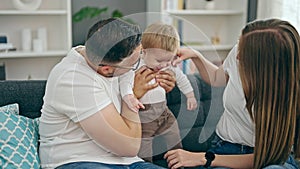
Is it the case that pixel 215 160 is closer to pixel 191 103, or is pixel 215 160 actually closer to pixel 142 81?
pixel 191 103

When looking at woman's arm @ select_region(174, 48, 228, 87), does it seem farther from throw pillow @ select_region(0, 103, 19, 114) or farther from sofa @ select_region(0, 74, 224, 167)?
throw pillow @ select_region(0, 103, 19, 114)

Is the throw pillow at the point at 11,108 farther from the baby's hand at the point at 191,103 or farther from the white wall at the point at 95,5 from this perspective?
the white wall at the point at 95,5

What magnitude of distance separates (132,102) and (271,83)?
527mm

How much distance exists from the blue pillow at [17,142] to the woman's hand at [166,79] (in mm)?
551

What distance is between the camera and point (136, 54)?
1.42 meters

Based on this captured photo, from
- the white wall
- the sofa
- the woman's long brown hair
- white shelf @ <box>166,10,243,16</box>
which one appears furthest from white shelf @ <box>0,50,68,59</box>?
the woman's long brown hair

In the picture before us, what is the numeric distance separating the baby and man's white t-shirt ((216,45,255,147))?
0.15 m

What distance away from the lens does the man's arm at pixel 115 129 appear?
4.67 ft

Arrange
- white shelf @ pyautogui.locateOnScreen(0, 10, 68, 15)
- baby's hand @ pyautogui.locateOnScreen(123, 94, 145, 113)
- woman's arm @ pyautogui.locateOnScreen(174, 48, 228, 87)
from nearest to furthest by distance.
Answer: baby's hand @ pyautogui.locateOnScreen(123, 94, 145, 113)
woman's arm @ pyautogui.locateOnScreen(174, 48, 228, 87)
white shelf @ pyautogui.locateOnScreen(0, 10, 68, 15)

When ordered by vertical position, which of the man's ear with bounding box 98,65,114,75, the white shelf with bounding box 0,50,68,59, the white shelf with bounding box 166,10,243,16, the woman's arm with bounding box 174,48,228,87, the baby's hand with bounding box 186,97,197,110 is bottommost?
the white shelf with bounding box 0,50,68,59

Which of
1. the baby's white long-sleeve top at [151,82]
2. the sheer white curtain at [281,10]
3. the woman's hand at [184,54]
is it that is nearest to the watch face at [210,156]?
the baby's white long-sleeve top at [151,82]

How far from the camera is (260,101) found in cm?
159

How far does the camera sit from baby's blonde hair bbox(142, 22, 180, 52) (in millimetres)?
1452

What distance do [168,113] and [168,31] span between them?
1.19 ft
